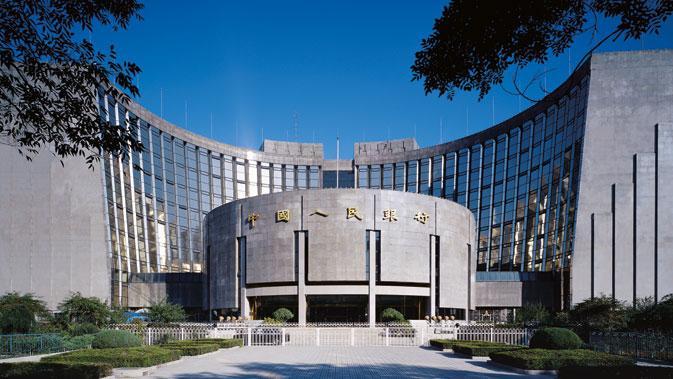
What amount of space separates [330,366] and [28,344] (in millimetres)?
17652

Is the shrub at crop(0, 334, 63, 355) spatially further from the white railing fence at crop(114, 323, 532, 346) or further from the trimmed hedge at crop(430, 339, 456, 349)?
the trimmed hedge at crop(430, 339, 456, 349)

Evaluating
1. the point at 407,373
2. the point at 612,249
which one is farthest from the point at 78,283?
the point at 612,249

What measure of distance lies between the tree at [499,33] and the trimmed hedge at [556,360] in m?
11.7

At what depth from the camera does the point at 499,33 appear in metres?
12.8

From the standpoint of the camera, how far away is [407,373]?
21062 mm

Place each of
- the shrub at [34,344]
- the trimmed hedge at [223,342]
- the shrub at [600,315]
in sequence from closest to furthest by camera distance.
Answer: the shrub at [34,344] → the trimmed hedge at [223,342] → the shrub at [600,315]

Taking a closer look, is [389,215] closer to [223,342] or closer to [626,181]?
[626,181]

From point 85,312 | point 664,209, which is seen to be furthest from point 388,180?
point 85,312

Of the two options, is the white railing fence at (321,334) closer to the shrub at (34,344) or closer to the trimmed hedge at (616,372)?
the shrub at (34,344)

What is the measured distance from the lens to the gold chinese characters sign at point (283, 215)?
56.0 metres

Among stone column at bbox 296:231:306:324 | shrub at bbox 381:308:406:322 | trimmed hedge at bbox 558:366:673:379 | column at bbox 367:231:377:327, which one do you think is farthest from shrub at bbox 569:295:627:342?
trimmed hedge at bbox 558:366:673:379

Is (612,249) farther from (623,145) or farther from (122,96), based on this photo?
(122,96)

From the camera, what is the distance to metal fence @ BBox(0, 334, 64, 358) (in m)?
29.6

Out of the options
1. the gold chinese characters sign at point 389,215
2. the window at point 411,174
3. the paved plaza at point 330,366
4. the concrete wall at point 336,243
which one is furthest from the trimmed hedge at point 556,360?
the window at point 411,174
